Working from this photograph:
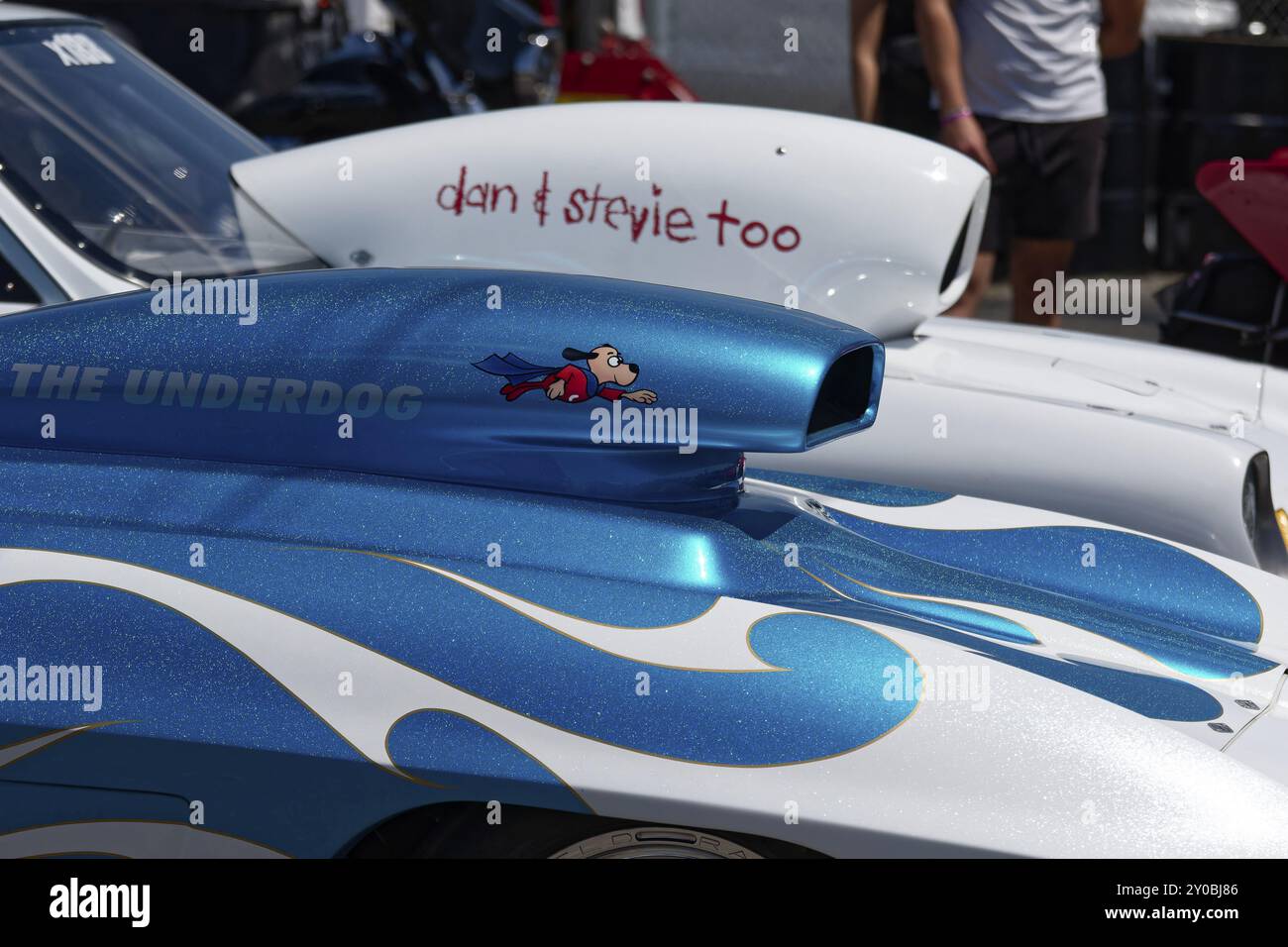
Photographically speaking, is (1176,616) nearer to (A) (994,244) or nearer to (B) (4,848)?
(B) (4,848)

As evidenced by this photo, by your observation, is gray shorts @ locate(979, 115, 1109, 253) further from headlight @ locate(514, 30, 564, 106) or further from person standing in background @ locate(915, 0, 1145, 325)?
headlight @ locate(514, 30, 564, 106)

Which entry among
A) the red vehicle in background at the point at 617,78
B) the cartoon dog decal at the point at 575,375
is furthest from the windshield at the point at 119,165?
the red vehicle in background at the point at 617,78

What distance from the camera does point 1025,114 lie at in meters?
4.42

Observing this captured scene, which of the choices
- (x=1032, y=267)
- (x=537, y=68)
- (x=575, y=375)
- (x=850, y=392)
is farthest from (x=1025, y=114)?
(x=537, y=68)

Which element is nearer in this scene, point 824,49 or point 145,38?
point 145,38

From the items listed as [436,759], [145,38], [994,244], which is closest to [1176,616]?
[436,759]

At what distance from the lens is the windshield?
2.63 m

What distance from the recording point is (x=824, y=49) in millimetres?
9602

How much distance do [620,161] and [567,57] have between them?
381 centimetres

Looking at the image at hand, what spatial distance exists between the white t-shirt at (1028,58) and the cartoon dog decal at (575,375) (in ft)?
9.38

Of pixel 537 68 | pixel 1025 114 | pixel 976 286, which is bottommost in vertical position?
pixel 976 286

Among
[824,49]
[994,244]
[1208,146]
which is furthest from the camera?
[824,49]

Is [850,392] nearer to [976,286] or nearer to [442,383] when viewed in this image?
[442,383]

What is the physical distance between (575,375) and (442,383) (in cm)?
18
